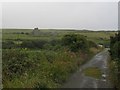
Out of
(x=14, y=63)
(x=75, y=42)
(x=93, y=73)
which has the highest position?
(x=14, y=63)

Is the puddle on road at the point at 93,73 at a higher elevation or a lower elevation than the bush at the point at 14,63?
lower

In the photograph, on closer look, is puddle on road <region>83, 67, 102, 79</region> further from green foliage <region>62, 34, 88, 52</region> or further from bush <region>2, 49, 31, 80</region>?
green foliage <region>62, 34, 88, 52</region>

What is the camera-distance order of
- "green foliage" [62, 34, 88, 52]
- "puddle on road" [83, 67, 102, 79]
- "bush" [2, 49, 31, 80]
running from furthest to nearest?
1. "green foliage" [62, 34, 88, 52]
2. "puddle on road" [83, 67, 102, 79]
3. "bush" [2, 49, 31, 80]

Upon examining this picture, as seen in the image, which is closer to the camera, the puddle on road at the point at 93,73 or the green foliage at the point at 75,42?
the puddle on road at the point at 93,73

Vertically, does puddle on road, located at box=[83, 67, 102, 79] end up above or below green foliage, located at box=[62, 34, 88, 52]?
below

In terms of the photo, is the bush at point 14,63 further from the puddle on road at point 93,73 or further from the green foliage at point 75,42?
the green foliage at point 75,42

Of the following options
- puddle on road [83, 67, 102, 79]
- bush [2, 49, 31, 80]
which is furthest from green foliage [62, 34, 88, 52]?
bush [2, 49, 31, 80]

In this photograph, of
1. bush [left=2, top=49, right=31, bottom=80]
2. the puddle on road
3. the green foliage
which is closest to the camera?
bush [left=2, top=49, right=31, bottom=80]

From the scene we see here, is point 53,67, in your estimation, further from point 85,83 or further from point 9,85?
point 9,85

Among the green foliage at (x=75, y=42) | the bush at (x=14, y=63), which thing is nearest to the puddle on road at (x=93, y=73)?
the bush at (x=14, y=63)

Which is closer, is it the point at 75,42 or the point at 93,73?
the point at 93,73

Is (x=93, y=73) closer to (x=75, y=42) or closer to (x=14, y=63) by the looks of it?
(x=14, y=63)

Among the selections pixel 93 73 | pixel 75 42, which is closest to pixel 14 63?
pixel 93 73

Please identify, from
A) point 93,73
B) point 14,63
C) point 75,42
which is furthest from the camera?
point 75,42
